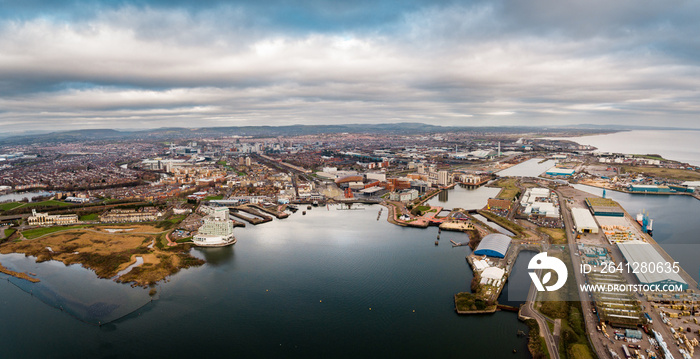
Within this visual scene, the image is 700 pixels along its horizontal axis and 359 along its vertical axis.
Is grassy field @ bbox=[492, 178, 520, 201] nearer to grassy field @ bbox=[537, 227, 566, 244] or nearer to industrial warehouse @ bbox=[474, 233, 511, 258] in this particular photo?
grassy field @ bbox=[537, 227, 566, 244]

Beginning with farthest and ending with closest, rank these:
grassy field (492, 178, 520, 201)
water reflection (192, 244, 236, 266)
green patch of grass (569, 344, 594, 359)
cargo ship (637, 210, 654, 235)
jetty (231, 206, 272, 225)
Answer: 1. grassy field (492, 178, 520, 201)
2. jetty (231, 206, 272, 225)
3. cargo ship (637, 210, 654, 235)
4. water reflection (192, 244, 236, 266)
5. green patch of grass (569, 344, 594, 359)

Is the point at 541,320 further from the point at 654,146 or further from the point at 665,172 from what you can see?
the point at 654,146

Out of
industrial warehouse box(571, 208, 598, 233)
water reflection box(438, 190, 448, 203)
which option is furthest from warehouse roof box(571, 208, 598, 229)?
water reflection box(438, 190, 448, 203)

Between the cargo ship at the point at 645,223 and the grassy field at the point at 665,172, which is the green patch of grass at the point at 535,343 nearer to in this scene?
the cargo ship at the point at 645,223

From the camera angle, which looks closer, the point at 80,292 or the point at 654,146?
the point at 80,292

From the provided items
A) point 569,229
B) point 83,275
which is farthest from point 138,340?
point 569,229

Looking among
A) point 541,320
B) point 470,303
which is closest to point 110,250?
point 470,303

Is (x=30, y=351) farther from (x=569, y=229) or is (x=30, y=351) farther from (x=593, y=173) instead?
(x=593, y=173)
